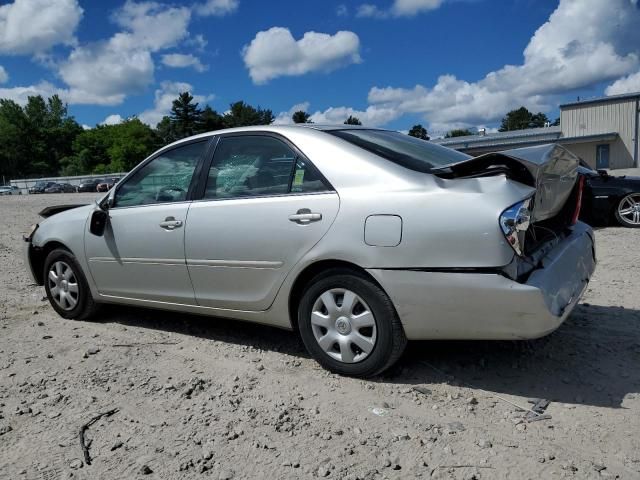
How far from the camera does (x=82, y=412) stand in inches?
124

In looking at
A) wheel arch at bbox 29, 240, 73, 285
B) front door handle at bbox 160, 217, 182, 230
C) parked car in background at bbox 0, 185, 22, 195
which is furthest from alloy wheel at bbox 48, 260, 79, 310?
parked car in background at bbox 0, 185, 22, 195

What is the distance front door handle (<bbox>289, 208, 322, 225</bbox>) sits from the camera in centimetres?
333

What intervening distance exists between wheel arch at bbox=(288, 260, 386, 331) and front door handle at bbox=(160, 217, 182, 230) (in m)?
1.06

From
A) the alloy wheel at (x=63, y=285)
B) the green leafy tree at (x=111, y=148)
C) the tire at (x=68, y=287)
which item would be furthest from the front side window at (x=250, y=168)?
the green leafy tree at (x=111, y=148)

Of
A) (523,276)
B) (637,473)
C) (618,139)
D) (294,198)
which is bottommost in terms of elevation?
(637,473)

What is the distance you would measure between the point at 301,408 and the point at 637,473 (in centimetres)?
163

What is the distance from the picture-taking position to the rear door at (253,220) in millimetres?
3406

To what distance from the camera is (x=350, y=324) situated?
330cm

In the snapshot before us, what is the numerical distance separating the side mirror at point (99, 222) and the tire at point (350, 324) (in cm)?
204

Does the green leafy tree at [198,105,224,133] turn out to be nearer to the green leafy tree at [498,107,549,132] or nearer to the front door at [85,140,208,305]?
the green leafy tree at [498,107,549,132]

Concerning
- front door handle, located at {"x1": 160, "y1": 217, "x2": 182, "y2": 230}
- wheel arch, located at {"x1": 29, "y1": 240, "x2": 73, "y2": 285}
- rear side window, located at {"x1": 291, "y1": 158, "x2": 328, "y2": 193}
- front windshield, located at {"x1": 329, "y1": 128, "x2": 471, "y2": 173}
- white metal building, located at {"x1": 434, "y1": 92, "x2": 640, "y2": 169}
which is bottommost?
wheel arch, located at {"x1": 29, "y1": 240, "x2": 73, "y2": 285}

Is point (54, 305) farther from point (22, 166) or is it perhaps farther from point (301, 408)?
point (22, 166)

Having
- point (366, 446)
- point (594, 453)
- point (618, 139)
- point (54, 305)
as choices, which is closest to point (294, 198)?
point (366, 446)

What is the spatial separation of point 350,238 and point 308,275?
0.44 metres
